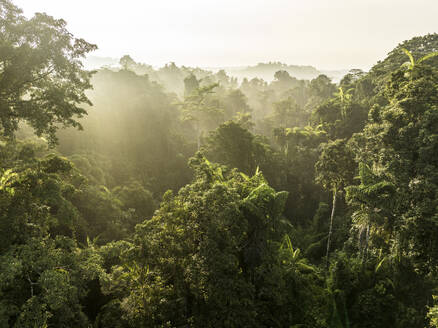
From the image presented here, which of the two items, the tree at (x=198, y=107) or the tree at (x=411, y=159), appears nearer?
the tree at (x=411, y=159)

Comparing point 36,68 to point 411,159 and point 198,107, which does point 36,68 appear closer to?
point 411,159

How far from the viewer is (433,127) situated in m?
11.7

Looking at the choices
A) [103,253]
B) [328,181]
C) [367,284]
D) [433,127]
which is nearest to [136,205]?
[103,253]

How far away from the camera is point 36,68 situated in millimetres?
9742

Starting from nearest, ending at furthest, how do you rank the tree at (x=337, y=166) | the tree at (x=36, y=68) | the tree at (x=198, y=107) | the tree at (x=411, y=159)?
the tree at (x=36, y=68), the tree at (x=411, y=159), the tree at (x=337, y=166), the tree at (x=198, y=107)

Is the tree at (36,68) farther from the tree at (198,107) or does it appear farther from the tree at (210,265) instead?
the tree at (198,107)

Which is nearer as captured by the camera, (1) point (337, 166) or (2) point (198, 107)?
(1) point (337, 166)

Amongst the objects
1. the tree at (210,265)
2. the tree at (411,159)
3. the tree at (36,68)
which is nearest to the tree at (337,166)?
the tree at (411,159)

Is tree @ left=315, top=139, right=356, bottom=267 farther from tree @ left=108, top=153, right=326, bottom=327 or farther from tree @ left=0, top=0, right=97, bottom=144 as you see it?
tree @ left=0, top=0, right=97, bottom=144

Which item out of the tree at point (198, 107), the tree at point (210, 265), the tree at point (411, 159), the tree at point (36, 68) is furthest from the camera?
the tree at point (198, 107)

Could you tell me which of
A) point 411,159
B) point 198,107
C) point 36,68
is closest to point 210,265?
point 36,68

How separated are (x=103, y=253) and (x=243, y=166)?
12701 millimetres

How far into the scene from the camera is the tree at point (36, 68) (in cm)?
915

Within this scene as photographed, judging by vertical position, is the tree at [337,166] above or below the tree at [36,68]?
below
